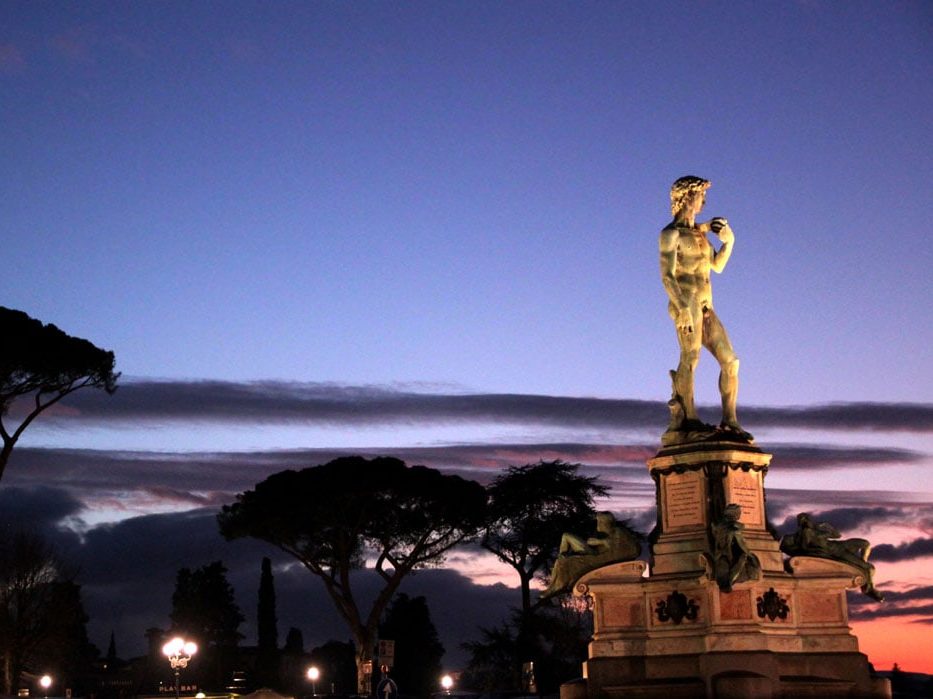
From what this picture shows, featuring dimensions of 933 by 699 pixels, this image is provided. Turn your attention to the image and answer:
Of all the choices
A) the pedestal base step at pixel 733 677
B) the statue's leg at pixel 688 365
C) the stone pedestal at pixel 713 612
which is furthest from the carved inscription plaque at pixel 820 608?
the statue's leg at pixel 688 365

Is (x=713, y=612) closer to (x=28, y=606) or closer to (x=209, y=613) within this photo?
(x=28, y=606)

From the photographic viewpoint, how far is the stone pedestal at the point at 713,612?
2039cm

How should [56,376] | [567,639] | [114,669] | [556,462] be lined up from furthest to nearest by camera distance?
[114,669], [556,462], [567,639], [56,376]

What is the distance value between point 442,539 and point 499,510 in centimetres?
300

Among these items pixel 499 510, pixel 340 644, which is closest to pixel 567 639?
pixel 499 510

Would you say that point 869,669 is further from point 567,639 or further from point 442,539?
point 442,539

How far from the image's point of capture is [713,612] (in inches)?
811

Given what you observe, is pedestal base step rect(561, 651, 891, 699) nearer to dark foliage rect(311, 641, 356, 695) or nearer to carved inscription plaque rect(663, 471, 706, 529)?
carved inscription plaque rect(663, 471, 706, 529)

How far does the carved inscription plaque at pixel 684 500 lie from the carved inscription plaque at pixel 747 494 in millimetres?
447

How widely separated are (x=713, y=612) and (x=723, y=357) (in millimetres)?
4663

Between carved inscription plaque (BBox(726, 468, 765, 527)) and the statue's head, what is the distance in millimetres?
4787

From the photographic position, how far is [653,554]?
71.9 feet

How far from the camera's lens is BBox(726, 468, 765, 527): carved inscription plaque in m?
21.6

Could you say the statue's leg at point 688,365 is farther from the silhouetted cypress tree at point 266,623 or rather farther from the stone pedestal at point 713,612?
the silhouetted cypress tree at point 266,623
